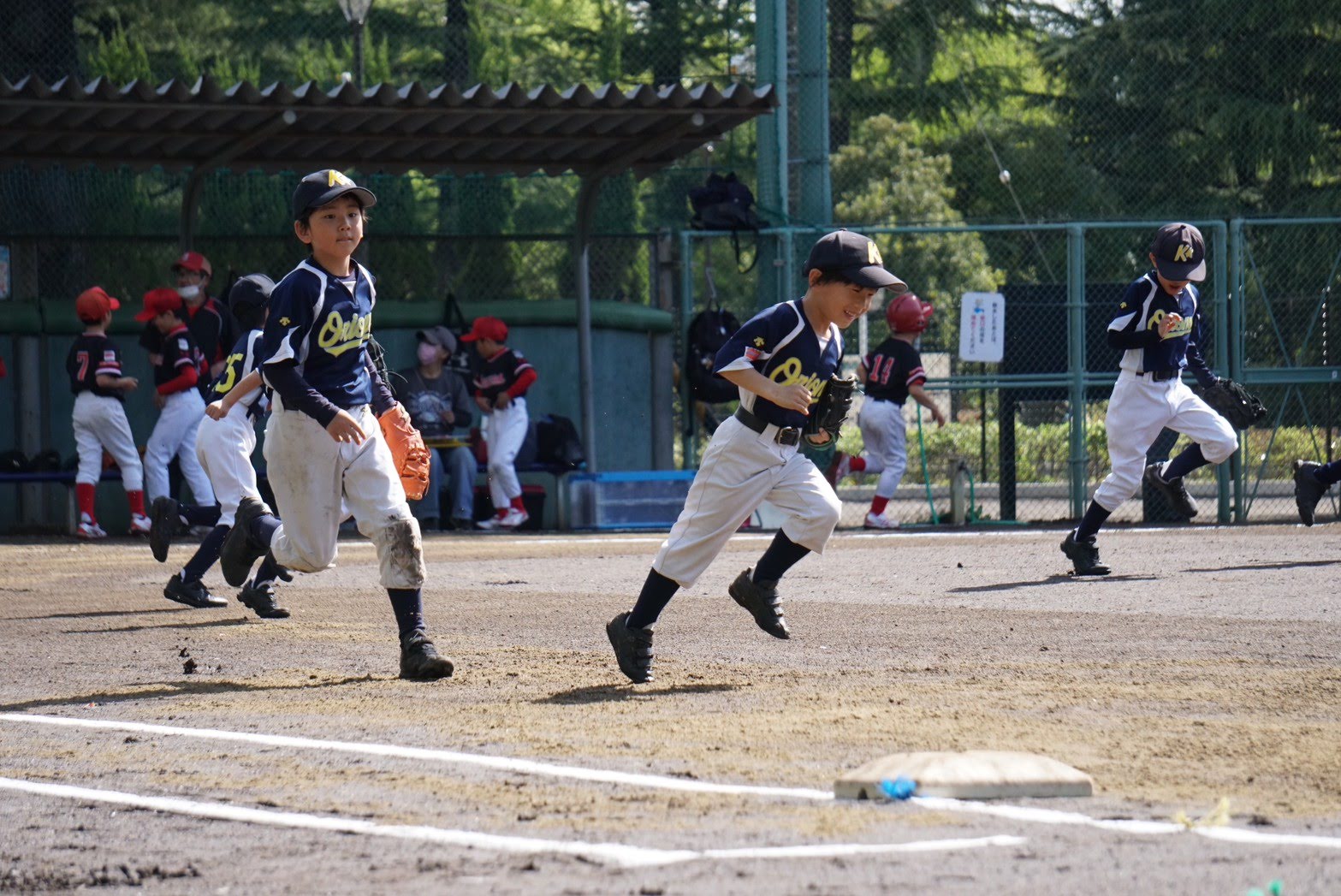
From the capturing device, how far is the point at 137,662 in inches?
295

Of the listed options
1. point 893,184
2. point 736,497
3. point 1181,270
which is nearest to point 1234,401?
point 1181,270

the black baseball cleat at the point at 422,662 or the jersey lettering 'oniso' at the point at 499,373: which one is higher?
the jersey lettering 'oniso' at the point at 499,373

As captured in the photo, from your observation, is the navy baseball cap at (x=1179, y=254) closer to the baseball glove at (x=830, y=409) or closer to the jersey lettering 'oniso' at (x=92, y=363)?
the baseball glove at (x=830, y=409)

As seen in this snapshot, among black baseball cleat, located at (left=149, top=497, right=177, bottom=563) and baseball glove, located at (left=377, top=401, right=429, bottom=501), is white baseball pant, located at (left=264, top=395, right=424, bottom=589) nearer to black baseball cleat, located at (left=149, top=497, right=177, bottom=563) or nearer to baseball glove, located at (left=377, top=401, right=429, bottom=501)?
baseball glove, located at (left=377, top=401, right=429, bottom=501)

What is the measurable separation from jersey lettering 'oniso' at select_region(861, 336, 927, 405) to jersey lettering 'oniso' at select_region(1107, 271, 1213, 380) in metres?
4.51

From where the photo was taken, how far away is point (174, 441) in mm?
14578

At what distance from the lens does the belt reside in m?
6.75

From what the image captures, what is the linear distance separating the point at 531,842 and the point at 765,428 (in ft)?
9.56

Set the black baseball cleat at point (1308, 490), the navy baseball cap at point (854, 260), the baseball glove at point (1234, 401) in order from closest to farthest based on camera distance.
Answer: the navy baseball cap at point (854, 260)
the baseball glove at point (1234, 401)
the black baseball cleat at point (1308, 490)

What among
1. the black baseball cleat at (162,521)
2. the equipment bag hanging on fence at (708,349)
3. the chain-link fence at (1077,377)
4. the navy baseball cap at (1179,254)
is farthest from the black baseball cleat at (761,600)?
the equipment bag hanging on fence at (708,349)

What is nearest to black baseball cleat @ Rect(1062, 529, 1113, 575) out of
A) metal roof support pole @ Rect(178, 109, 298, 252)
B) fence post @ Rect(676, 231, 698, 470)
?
fence post @ Rect(676, 231, 698, 470)

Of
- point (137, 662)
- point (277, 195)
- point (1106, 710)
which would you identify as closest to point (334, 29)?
point (277, 195)

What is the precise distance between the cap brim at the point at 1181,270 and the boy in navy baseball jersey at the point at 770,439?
162 inches

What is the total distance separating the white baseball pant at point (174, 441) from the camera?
14.4 m
